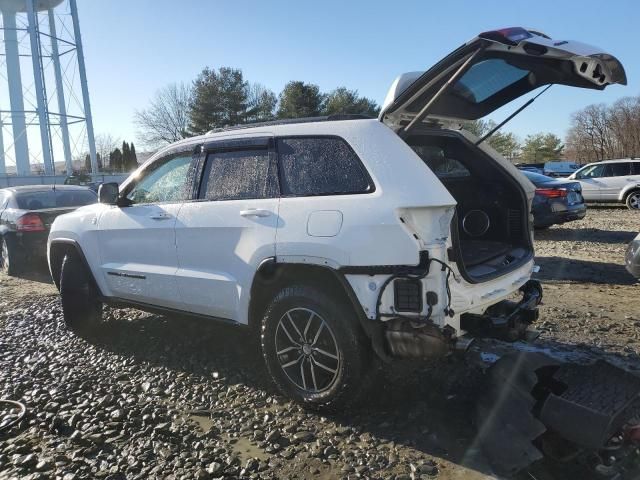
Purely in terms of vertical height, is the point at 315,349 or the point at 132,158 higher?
the point at 132,158

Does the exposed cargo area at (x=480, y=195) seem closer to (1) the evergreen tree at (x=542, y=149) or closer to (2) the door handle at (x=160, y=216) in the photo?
(2) the door handle at (x=160, y=216)

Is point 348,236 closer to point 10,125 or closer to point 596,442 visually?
point 596,442

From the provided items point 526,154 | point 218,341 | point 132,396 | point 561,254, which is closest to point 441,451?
→ point 132,396

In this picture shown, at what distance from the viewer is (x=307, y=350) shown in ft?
10.8

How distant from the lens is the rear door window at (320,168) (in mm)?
3152

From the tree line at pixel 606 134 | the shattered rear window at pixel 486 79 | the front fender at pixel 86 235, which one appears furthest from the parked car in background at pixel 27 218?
the tree line at pixel 606 134

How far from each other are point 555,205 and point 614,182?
25.6 feet

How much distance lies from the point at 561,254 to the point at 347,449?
7.18 metres

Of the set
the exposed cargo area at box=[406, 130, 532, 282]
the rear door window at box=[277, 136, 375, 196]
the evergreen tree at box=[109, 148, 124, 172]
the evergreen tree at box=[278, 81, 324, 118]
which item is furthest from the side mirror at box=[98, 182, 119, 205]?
the evergreen tree at box=[109, 148, 124, 172]

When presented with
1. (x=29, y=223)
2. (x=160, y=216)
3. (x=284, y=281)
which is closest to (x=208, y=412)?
(x=284, y=281)

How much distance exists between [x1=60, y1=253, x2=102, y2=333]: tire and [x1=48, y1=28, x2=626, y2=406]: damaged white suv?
608 millimetres

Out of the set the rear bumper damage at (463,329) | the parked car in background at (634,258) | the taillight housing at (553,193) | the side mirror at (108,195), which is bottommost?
the parked car in background at (634,258)

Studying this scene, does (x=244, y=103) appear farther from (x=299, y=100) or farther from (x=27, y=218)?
(x=27, y=218)

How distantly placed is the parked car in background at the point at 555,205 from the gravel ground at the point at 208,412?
15.7 feet
